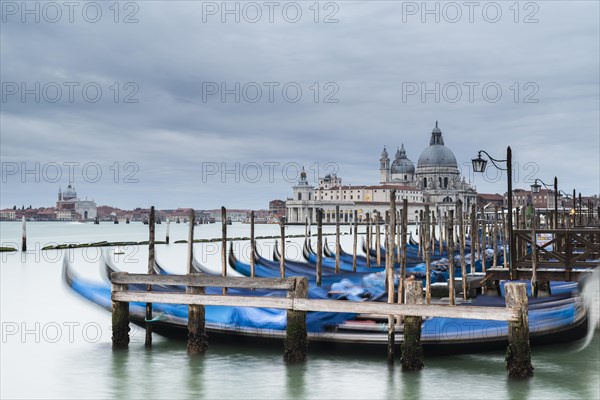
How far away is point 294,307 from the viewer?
329 inches

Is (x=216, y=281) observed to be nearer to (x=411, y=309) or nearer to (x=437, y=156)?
(x=411, y=309)

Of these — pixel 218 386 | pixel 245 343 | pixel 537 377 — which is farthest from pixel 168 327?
pixel 537 377

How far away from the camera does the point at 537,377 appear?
27.2 feet

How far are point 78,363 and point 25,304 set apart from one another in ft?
29.9

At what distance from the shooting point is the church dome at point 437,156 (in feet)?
379

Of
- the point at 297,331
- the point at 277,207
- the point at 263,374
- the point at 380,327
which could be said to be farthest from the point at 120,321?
the point at 277,207

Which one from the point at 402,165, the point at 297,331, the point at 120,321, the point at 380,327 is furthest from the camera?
the point at 402,165

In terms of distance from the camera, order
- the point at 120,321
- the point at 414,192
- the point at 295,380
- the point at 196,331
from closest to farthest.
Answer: the point at 295,380 → the point at 196,331 → the point at 120,321 → the point at 414,192

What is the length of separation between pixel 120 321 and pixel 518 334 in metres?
4.68

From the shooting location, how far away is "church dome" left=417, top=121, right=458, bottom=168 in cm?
11562

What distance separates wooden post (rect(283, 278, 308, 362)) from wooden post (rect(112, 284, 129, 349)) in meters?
2.05

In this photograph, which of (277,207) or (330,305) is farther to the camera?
(277,207)

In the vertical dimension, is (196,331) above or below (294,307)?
below

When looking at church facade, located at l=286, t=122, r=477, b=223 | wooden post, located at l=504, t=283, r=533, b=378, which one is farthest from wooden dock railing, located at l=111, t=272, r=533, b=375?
church facade, located at l=286, t=122, r=477, b=223
